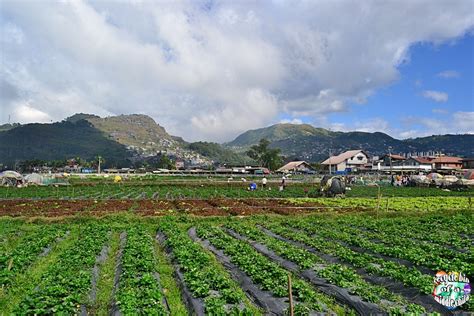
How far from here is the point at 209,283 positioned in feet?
34.0

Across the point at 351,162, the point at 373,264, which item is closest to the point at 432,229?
the point at 373,264

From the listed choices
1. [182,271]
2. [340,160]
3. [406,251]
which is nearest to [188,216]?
[182,271]

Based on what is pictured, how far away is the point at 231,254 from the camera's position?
14.2 metres

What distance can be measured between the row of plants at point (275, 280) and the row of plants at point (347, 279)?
713mm

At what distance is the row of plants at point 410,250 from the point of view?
38.9 feet

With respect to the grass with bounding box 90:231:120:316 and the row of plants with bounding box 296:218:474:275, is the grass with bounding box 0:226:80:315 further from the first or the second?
the row of plants with bounding box 296:218:474:275

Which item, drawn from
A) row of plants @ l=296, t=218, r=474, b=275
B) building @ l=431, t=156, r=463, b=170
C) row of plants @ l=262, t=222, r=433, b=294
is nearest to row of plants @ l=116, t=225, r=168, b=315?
row of plants @ l=262, t=222, r=433, b=294

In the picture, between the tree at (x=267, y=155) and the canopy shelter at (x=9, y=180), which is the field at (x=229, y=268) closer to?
the canopy shelter at (x=9, y=180)

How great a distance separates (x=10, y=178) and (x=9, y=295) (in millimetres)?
63200

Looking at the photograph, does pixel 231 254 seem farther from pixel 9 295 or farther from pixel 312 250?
pixel 9 295

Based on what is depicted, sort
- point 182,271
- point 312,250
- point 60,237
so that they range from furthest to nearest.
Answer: point 60,237
point 312,250
point 182,271

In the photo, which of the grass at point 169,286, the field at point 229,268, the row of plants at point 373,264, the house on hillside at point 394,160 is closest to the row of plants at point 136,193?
the field at point 229,268

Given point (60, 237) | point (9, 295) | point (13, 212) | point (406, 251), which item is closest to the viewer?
point (9, 295)

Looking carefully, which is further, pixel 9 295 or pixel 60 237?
pixel 60 237
